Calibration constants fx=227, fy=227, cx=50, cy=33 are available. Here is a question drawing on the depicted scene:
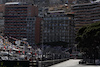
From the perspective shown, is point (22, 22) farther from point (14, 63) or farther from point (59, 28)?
point (14, 63)

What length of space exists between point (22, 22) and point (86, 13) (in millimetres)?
41315

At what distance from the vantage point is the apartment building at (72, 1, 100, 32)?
13900 centimetres

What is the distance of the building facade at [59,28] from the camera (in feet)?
443

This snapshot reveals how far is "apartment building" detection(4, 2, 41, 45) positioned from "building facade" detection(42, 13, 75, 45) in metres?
6.84

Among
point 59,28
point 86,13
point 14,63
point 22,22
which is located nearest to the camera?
point 14,63

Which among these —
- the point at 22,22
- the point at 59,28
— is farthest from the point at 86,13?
the point at 22,22

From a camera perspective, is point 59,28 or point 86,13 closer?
point 59,28

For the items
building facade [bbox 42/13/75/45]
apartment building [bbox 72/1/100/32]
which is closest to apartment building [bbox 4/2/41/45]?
building facade [bbox 42/13/75/45]

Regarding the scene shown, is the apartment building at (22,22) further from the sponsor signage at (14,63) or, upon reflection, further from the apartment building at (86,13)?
the sponsor signage at (14,63)

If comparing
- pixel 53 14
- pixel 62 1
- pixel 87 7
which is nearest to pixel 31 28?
pixel 53 14

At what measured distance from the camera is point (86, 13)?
473ft

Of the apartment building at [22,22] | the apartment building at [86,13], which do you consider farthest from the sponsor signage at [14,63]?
the apartment building at [86,13]

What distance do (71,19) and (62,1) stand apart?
64.9m

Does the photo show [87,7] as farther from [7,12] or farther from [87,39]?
[87,39]
